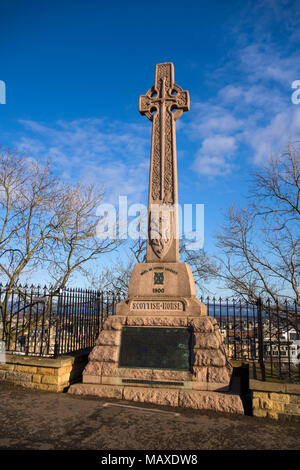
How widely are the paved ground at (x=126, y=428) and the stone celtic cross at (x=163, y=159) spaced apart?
3.34 metres

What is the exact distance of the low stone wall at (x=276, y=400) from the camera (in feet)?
16.0

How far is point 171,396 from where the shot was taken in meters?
5.45

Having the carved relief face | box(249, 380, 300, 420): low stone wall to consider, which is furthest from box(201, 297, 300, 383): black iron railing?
the carved relief face

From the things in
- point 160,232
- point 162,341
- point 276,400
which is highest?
point 160,232

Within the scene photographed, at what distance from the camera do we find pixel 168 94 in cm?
857

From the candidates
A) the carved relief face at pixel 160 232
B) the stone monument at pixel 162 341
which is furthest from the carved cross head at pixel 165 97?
the carved relief face at pixel 160 232

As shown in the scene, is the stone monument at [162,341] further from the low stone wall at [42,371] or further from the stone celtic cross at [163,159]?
the low stone wall at [42,371]

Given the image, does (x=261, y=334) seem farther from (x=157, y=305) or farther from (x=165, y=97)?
(x=165, y=97)

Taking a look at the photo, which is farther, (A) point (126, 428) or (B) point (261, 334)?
(B) point (261, 334)

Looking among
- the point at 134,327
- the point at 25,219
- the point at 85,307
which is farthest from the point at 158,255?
the point at 25,219

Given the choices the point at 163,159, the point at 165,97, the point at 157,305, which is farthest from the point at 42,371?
the point at 165,97

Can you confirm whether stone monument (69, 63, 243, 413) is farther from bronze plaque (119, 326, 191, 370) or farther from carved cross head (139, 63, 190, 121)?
carved cross head (139, 63, 190, 121)

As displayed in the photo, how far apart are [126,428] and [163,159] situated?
611 centimetres
